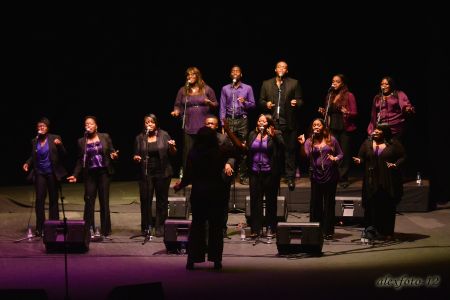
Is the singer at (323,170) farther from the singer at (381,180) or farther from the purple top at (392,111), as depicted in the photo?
Answer: the purple top at (392,111)

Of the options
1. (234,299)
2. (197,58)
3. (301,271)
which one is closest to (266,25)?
(197,58)

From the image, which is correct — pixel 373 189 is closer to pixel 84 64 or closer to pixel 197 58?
pixel 197 58

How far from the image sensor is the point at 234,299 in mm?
8875

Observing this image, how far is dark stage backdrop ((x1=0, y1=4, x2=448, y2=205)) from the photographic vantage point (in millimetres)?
17375

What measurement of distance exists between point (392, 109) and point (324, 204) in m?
2.54

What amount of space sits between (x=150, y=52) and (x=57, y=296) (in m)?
9.67

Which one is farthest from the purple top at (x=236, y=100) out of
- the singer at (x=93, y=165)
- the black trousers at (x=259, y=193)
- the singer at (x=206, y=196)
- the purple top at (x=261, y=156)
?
the singer at (x=206, y=196)

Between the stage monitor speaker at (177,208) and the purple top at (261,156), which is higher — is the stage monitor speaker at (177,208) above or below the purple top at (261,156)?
below

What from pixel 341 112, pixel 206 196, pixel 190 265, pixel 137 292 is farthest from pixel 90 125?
pixel 137 292

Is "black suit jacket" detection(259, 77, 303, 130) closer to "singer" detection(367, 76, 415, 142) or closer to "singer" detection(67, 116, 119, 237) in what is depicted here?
"singer" detection(367, 76, 415, 142)

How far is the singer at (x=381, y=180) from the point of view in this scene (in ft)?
42.6

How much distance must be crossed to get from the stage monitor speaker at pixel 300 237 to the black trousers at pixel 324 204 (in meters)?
1.27

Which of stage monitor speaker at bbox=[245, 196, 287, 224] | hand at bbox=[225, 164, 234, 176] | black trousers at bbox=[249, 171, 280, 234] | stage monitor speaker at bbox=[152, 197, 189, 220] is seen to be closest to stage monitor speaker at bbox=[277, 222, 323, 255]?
hand at bbox=[225, 164, 234, 176]

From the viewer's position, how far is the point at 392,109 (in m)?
14.6
